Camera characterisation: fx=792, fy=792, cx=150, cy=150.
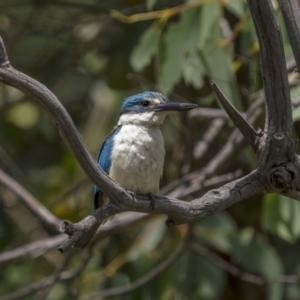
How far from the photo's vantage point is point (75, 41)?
5.14 metres

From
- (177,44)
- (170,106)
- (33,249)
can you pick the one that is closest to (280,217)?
(170,106)

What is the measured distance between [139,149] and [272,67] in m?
1.07

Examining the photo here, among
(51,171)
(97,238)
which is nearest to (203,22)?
(97,238)

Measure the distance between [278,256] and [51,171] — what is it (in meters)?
1.61

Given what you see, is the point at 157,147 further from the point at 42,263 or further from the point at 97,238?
the point at 42,263

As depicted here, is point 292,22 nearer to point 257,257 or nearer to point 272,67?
point 272,67

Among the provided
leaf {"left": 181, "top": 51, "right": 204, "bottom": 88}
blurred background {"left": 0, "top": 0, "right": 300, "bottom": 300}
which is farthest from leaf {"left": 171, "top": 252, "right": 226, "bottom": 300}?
leaf {"left": 181, "top": 51, "right": 204, "bottom": 88}

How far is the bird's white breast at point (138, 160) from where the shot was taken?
10.1ft

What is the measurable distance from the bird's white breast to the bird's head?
0.08 m

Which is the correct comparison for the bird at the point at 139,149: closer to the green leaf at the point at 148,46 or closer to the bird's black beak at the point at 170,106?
the bird's black beak at the point at 170,106

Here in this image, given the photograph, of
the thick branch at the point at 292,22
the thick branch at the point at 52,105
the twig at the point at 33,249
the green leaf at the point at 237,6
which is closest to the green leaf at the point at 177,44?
the green leaf at the point at 237,6

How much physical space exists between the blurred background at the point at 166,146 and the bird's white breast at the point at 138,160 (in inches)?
24.9

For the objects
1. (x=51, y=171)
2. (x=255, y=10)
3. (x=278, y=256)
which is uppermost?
(x=255, y=10)

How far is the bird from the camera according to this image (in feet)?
10.1
